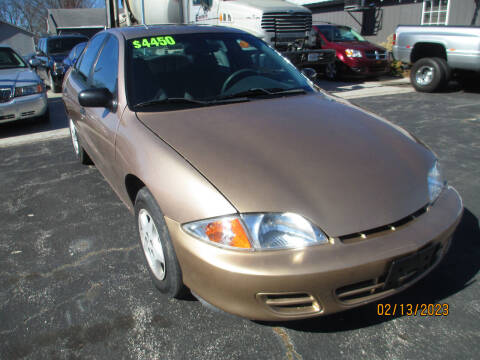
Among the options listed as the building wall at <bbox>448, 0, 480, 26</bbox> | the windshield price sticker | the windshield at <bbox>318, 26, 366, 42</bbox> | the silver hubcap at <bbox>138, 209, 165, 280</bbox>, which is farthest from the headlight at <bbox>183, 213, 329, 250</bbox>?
the building wall at <bbox>448, 0, 480, 26</bbox>

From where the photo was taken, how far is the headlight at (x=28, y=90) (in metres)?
6.49

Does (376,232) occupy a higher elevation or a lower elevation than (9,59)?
lower

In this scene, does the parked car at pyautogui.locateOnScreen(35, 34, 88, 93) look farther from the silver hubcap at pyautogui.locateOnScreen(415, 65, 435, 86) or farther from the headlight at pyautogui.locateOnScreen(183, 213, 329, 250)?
the headlight at pyautogui.locateOnScreen(183, 213, 329, 250)

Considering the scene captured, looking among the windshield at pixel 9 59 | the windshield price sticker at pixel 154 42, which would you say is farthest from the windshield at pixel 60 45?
the windshield price sticker at pixel 154 42

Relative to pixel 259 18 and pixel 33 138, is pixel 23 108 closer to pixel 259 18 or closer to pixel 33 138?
pixel 33 138

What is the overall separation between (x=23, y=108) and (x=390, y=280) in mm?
6586

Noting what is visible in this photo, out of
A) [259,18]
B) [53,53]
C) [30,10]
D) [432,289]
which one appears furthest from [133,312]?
[30,10]

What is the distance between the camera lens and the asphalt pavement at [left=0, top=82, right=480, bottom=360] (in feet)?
6.45

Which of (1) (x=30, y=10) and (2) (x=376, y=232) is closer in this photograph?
(2) (x=376, y=232)

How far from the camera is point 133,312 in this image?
2252mm

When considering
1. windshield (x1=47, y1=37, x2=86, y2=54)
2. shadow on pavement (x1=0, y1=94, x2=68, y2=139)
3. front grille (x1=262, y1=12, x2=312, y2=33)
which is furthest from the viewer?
windshield (x1=47, y1=37, x2=86, y2=54)

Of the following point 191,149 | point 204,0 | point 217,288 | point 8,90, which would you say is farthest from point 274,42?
point 217,288
